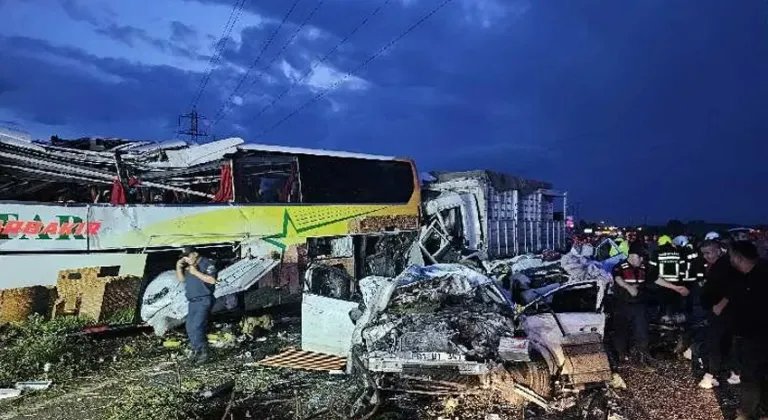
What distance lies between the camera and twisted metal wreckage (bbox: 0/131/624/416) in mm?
5477

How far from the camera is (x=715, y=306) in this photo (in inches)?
217

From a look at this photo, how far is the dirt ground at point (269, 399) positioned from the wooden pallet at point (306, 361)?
20 centimetres

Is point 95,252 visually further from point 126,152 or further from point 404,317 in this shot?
point 404,317

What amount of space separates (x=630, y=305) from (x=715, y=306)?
155 cm

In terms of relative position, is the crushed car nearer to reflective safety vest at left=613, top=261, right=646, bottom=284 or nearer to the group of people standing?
reflective safety vest at left=613, top=261, right=646, bottom=284

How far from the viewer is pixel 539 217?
1633 cm

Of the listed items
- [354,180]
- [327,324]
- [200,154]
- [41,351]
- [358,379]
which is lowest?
[358,379]

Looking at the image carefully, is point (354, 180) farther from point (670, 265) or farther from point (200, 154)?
point (670, 265)

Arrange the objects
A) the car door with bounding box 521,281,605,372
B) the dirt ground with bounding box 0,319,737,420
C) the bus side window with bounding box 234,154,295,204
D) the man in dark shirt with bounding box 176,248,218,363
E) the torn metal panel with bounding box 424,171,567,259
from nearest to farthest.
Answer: the dirt ground with bounding box 0,319,737,420 < the car door with bounding box 521,281,605,372 < the man in dark shirt with bounding box 176,248,218,363 < the bus side window with bounding box 234,154,295,204 < the torn metal panel with bounding box 424,171,567,259

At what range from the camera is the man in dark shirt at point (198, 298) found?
7246 millimetres

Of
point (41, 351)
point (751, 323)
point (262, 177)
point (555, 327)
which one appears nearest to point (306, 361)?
point (555, 327)

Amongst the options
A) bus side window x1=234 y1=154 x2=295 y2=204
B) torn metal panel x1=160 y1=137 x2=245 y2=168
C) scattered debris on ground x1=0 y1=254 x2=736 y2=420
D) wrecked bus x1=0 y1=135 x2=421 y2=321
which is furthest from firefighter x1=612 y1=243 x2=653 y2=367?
torn metal panel x1=160 y1=137 x2=245 y2=168

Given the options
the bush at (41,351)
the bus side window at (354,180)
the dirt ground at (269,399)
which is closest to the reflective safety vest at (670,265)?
the dirt ground at (269,399)

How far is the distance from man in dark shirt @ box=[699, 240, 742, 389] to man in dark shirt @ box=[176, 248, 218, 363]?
6.21 m
